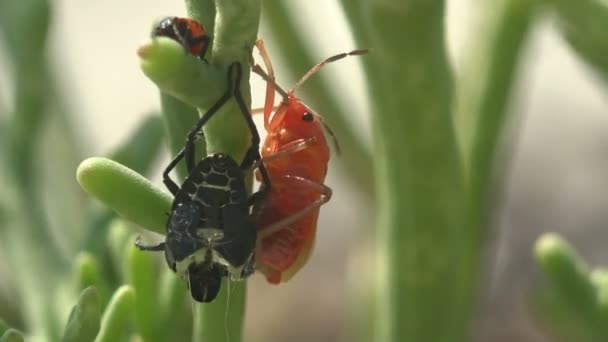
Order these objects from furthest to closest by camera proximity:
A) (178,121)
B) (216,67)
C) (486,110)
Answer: (486,110), (178,121), (216,67)

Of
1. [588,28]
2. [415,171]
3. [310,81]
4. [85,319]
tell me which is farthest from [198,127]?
[310,81]

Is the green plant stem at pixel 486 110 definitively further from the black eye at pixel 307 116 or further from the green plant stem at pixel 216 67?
the green plant stem at pixel 216 67

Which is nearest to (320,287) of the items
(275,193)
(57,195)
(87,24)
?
(57,195)

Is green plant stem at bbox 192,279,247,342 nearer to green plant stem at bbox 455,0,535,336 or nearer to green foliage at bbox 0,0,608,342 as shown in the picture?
green foliage at bbox 0,0,608,342

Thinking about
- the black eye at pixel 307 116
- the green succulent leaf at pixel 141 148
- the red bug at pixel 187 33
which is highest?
the green succulent leaf at pixel 141 148

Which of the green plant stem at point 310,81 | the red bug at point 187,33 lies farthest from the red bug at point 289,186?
the green plant stem at point 310,81

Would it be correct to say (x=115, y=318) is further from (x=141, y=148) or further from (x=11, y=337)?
(x=141, y=148)

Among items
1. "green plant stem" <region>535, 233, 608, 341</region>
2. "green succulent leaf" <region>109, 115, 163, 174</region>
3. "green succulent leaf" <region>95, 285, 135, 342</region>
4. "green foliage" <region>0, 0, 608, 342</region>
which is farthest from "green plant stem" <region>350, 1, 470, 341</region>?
"green succulent leaf" <region>95, 285, 135, 342</region>
